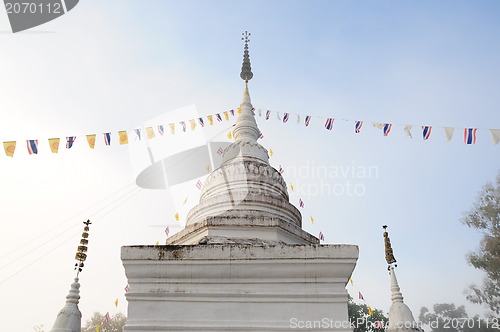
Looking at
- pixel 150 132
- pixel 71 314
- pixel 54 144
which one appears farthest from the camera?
pixel 150 132

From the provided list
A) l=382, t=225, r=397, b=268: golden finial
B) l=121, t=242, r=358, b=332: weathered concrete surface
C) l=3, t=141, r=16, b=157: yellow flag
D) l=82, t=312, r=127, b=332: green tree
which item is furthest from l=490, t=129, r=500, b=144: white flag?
l=82, t=312, r=127, b=332: green tree

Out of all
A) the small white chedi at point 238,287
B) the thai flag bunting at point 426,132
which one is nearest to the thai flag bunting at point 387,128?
the thai flag bunting at point 426,132

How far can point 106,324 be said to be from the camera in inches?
1264

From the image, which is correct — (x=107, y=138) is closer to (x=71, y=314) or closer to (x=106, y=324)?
(x=71, y=314)

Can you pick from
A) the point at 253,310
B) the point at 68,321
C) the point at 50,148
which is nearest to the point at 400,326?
the point at 253,310

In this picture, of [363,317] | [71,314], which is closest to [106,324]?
[363,317]

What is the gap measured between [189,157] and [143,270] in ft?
31.8

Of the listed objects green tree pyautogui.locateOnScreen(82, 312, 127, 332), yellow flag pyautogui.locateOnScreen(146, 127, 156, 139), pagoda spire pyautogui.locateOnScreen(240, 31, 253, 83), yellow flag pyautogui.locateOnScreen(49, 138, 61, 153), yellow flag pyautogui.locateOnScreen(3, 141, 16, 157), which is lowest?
green tree pyautogui.locateOnScreen(82, 312, 127, 332)

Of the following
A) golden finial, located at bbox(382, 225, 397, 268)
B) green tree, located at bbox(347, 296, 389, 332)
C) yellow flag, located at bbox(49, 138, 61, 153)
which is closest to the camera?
golden finial, located at bbox(382, 225, 397, 268)

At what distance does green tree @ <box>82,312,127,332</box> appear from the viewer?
32125 millimetres

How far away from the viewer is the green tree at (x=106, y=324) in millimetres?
32125

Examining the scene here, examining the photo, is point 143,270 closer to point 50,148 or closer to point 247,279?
point 247,279

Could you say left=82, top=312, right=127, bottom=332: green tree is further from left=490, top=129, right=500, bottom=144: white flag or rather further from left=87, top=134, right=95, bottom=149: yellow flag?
left=490, top=129, right=500, bottom=144: white flag

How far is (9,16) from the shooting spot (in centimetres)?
877
